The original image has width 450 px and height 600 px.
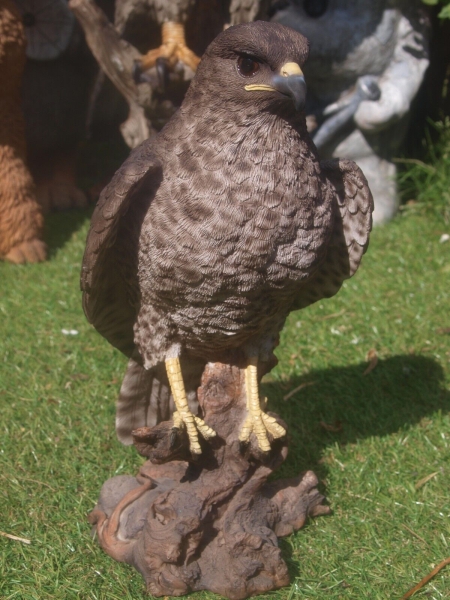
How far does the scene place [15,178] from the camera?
17.1 feet

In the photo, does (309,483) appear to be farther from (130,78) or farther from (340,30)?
(340,30)

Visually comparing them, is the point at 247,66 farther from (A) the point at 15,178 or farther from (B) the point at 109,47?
(A) the point at 15,178

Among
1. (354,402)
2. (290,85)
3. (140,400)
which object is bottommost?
(354,402)

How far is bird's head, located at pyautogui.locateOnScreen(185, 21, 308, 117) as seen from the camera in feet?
6.55

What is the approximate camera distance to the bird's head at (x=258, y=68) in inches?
78.5

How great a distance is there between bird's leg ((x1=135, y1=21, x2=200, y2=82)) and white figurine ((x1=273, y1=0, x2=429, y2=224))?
1323mm

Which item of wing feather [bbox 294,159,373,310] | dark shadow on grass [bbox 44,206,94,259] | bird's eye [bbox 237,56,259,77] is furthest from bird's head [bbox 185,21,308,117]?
dark shadow on grass [bbox 44,206,94,259]

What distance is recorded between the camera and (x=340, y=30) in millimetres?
5688

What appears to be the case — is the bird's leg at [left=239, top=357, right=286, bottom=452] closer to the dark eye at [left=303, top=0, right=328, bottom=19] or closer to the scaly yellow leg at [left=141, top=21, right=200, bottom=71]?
the scaly yellow leg at [left=141, top=21, right=200, bottom=71]

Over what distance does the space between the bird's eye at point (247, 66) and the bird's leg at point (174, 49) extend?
9.06ft

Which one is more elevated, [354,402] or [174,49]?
[174,49]

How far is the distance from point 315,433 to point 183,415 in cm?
114

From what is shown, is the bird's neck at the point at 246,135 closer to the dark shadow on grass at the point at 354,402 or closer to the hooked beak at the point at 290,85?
the hooked beak at the point at 290,85

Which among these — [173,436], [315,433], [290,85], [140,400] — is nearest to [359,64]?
[315,433]
